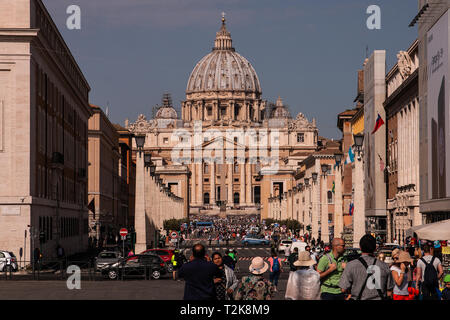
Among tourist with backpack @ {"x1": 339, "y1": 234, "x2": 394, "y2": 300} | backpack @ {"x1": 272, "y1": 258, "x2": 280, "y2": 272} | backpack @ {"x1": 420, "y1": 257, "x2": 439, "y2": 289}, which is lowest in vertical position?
backpack @ {"x1": 272, "y1": 258, "x2": 280, "y2": 272}

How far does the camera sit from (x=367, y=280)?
13867mm

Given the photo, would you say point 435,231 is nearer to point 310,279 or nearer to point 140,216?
point 310,279

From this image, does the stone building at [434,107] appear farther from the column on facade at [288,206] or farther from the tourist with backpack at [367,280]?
the column on facade at [288,206]

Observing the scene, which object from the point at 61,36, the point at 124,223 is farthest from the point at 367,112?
the point at 124,223

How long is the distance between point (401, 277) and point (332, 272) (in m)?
1.59

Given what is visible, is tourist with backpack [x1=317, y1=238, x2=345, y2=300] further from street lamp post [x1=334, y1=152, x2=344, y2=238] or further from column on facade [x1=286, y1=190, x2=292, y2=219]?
column on facade [x1=286, y1=190, x2=292, y2=219]

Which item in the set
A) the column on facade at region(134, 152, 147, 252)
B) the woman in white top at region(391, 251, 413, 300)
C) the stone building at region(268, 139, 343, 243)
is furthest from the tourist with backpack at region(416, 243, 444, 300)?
the stone building at region(268, 139, 343, 243)

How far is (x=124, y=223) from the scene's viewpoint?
119 meters

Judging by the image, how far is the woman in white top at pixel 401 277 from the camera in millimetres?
17328

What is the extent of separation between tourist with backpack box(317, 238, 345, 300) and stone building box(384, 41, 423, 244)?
3842 cm

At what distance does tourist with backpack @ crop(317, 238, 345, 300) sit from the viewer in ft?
53.8

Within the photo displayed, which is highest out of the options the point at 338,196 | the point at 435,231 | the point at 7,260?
the point at 338,196

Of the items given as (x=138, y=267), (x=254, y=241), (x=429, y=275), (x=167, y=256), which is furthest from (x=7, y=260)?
(x=254, y=241)

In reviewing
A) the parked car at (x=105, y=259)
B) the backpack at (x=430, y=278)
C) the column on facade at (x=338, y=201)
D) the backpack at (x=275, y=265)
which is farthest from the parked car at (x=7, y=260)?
the backpack at (x=430, y=278)
